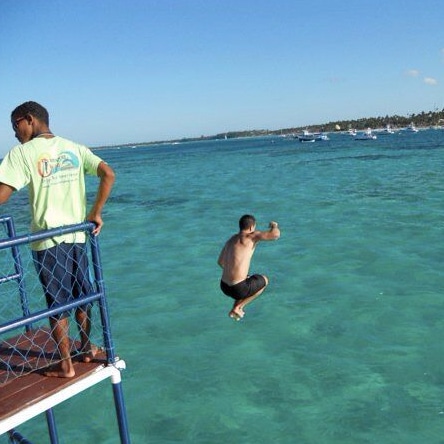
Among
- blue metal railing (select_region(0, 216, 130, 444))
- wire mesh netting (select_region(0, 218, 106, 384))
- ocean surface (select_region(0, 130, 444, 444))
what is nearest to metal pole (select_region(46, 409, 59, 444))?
ocean surface (select_region(0, 130, 444, 444))

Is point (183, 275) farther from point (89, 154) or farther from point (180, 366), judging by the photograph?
point (89, 154)

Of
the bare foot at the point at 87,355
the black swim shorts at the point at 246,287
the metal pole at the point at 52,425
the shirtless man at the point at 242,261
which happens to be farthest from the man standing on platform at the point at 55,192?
the black swim shorts at the point at 246,287

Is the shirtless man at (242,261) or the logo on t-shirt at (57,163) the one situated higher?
the logo on t-shirt at (57,163)

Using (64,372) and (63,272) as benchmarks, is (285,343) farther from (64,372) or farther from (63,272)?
(63,272)

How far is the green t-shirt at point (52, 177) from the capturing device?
405 cm

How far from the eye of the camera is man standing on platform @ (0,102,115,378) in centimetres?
408

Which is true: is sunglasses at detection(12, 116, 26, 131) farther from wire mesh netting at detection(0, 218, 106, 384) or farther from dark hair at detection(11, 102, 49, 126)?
wire mesh netting at detection(0, 218, 106, 384)

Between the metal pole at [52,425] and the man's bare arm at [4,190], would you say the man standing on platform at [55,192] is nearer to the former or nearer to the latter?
the man's bare arm at [4,190]

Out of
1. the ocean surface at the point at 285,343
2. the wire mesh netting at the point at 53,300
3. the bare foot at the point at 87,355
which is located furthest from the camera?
the ocean surface at the point at 285,343

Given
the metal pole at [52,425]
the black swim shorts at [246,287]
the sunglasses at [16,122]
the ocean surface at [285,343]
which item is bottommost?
the ocean surface at [285,343]

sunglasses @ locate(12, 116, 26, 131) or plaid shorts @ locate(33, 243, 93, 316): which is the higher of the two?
sunglasses @ locate(12, 116, 26, 131)

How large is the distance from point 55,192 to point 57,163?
0.24 m

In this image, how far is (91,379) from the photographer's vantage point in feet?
14.2

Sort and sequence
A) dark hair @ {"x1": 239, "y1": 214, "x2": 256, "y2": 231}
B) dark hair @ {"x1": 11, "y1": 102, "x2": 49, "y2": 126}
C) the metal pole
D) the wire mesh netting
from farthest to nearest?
1. the metal pole
2. dark hair @ {"x1": 239, "y1": 214, "x2": 256, "y2": 231}
3. dark hair @ {"x1": 11, "y1": 102, "x2": 49, "y2": 126}
4. the wire mesh netting
